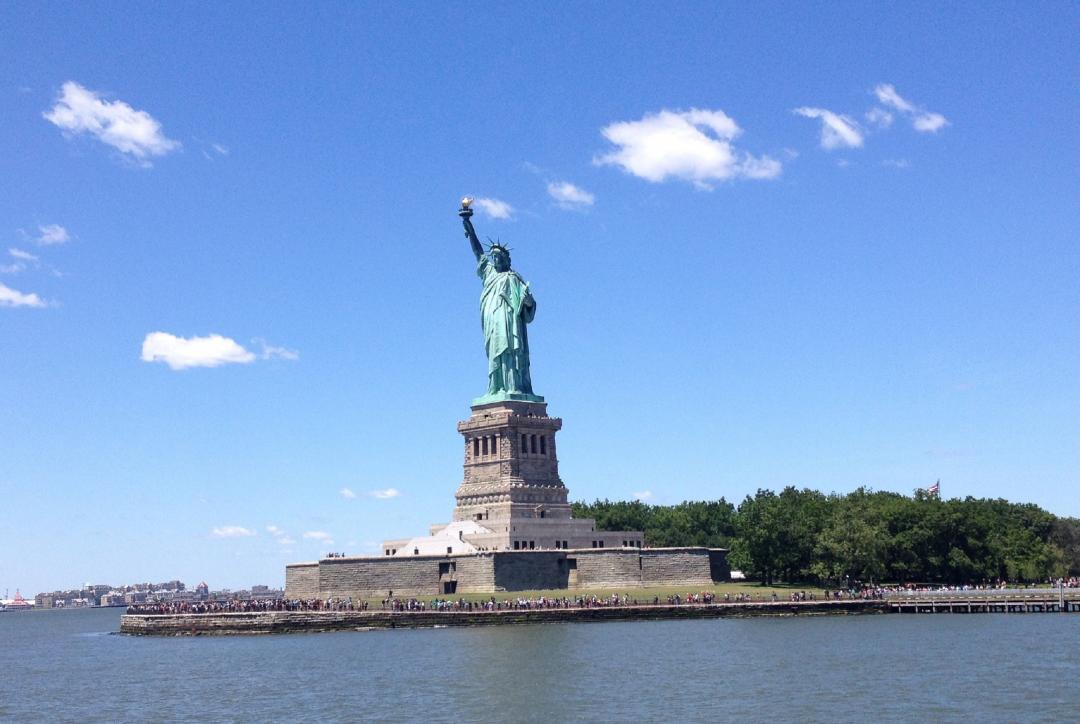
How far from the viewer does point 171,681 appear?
60625 millimetres

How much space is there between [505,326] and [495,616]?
28017 millimetres

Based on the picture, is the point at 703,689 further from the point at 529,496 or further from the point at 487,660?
the point at 529,496

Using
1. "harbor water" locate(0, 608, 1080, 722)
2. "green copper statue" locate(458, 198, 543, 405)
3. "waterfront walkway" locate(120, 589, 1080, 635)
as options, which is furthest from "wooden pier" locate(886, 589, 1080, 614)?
"green copper statue" locate(458, 198, 543, 405)

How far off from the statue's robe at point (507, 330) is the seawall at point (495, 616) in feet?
78.4

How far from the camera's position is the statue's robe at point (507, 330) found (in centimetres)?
10412

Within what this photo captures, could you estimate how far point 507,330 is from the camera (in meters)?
104

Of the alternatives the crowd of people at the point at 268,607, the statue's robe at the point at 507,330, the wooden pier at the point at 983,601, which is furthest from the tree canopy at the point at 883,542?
the crowd of people at the point at 268,607

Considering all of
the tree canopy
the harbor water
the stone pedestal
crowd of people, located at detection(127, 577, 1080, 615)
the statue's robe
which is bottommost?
the harbor water

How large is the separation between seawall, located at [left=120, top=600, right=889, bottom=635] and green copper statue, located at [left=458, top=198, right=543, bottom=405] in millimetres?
22742

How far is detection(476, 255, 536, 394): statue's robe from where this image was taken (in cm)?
10412

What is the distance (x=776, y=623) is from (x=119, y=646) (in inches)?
1548

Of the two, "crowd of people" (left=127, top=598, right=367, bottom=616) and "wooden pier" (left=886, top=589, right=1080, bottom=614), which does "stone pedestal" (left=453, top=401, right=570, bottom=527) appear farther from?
"wooden pier" (left=886, top=589, right=1080, bottom=614)

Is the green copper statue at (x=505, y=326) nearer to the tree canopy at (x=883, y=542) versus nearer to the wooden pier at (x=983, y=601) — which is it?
the tree canopy at (x=883, y=542)

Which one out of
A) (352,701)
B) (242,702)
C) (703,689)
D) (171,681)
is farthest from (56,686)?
(703,689)
